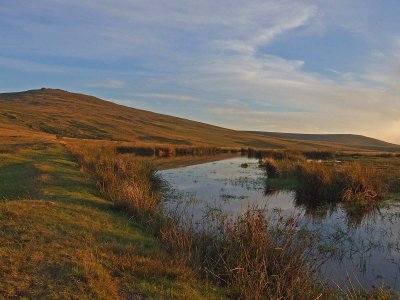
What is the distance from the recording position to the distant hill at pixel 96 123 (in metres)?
91.9

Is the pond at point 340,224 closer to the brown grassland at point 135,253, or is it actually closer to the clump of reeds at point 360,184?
the clump of reeds at point 360,184

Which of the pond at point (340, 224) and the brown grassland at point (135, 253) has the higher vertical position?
the brown grassland at point (135, 253)

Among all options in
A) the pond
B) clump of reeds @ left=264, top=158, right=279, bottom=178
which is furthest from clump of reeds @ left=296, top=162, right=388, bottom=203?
clump of reeds @ left=264, top=158, right=279, bottom=178

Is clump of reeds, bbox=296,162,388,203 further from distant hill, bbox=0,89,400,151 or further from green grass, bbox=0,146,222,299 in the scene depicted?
distant hill, bbox=0,89,400,151

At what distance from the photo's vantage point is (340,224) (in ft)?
53.9

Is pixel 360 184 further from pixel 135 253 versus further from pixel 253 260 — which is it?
pixel 135 253

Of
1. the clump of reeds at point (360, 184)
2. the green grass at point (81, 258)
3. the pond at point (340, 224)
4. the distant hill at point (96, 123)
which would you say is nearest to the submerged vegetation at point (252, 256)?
the green grass at point (81, 258)

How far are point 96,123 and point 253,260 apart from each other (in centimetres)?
10864

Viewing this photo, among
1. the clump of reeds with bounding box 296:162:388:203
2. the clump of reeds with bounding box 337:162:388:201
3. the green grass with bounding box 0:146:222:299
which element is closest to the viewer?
the green grass with bounding box 0:146:222:299

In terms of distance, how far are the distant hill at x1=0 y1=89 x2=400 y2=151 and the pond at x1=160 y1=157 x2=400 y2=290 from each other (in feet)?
163

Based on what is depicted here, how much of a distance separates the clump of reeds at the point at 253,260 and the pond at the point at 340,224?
1070 mm

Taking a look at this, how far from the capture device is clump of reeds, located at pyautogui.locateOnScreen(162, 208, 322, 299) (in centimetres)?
784

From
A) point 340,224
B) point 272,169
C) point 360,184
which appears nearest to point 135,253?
point 340,224

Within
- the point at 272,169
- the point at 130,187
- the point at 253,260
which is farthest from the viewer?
the point at 272,169
